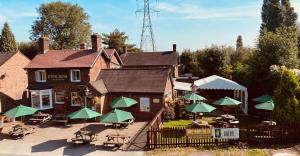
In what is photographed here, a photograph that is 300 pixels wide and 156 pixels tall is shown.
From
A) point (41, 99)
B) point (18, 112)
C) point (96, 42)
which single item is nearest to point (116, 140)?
point (18, 112)

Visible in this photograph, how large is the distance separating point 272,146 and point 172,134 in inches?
261

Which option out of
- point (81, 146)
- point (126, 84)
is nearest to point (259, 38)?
point (126, 84)

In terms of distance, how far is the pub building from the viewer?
29.1 m

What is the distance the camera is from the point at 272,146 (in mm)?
19719

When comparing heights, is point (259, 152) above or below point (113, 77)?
below

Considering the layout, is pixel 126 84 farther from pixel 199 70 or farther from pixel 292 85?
pixel 199 70

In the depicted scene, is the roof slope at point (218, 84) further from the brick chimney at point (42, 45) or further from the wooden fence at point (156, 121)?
the brick chimney at point (42, 45)

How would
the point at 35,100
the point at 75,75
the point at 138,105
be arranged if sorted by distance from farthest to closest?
the point at 35,100 < the point at 75,75 < the point at 138,105

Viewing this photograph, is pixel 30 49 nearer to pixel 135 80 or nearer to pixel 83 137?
pixel 135 80

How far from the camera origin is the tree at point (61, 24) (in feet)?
234

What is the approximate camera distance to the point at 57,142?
871 inches

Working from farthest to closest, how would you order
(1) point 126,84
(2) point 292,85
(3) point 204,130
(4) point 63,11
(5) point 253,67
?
(4) point 63,11
(5) point 253,67
(1) point 126,84
(2) point 292,85
(3) point 204,130

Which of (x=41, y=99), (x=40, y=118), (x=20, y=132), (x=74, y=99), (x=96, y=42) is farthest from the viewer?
(x=96, y=42)

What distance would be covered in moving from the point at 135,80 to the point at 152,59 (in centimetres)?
2132
